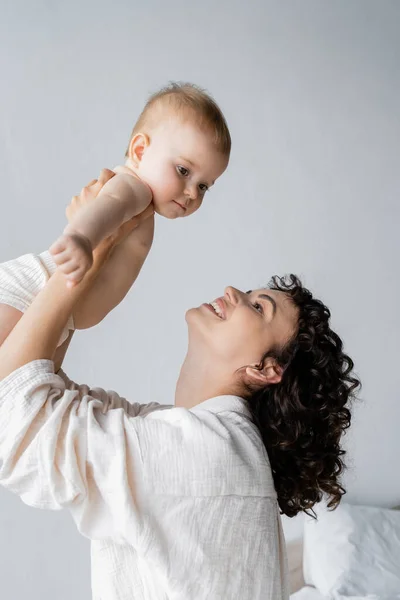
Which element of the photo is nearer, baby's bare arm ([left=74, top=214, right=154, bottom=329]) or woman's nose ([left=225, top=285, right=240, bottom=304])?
baby's bare arm ([left=74, top=214, right=154, bottom=329])

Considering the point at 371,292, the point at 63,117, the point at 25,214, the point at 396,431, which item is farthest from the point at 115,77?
the point at 396,431

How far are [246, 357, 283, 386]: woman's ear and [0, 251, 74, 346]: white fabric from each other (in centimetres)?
42

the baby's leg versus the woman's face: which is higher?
the woman's face

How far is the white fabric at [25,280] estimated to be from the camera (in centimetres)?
138

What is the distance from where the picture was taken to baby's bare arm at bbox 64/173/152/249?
4.06ft

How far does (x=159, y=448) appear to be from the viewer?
1.35 metres

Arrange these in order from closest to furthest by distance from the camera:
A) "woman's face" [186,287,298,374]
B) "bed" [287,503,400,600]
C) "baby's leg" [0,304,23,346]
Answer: "baby's leg" [0,304,23,346], "woman's face" [186,287,298,374], "bed" [287,503,400,600]

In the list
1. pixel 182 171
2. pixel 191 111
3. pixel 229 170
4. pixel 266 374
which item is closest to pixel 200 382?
pixel 266 374

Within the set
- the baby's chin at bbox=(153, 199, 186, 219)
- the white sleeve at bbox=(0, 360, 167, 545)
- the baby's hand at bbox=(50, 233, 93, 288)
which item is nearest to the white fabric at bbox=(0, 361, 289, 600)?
the white sleeve at bbox=(0, 360, 167, 545)

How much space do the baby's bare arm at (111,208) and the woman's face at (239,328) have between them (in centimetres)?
33

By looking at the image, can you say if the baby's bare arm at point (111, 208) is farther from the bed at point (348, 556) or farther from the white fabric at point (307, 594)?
the white fabric at point (307, 594)

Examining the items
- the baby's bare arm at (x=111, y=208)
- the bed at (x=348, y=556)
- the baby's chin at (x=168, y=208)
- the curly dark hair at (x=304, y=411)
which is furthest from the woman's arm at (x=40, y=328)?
the bed at (x=348, y=556)

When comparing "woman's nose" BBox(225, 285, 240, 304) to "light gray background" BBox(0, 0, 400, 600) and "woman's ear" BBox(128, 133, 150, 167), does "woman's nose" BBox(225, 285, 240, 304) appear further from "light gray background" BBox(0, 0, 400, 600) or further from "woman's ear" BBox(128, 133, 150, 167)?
"light gray background" BBox(0, 0, 400, 600)

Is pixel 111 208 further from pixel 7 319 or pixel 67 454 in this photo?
pixel 67 454
